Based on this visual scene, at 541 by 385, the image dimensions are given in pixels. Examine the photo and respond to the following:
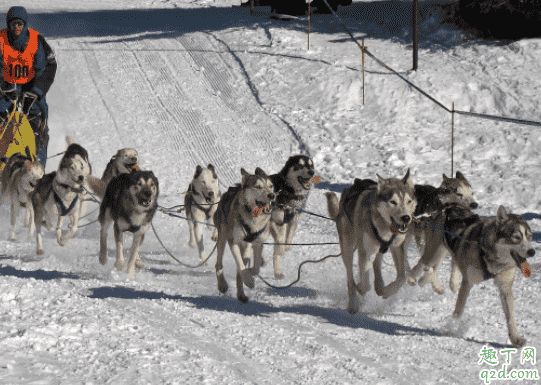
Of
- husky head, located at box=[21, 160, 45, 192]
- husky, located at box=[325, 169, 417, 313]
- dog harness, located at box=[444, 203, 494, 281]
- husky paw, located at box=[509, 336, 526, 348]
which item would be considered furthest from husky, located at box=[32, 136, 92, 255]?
husky paw, located at box=[509, 336, 526, 348]

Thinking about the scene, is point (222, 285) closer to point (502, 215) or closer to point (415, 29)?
point (502, 215)

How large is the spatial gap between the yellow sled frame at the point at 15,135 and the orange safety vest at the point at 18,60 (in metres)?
0.67

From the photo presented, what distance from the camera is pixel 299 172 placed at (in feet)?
18.9

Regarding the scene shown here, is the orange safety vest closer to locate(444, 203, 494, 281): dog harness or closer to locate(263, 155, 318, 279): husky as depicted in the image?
locate(263, 155, 318, 279): husky

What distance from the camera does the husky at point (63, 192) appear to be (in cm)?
636

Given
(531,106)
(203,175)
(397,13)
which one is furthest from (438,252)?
(397,13)

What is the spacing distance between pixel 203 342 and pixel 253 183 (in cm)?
141

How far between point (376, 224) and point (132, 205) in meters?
2.28

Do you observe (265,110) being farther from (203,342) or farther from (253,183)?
(203,342)

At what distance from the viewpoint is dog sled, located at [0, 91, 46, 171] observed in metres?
7.25

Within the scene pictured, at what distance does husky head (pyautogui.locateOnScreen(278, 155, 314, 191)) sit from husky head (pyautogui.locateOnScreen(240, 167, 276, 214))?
87 cm

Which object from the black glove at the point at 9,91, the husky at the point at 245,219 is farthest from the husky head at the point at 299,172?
the black glove at the point at 9,91

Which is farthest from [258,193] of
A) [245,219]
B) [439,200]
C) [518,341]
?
[518,341]

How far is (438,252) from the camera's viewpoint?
183 inches
